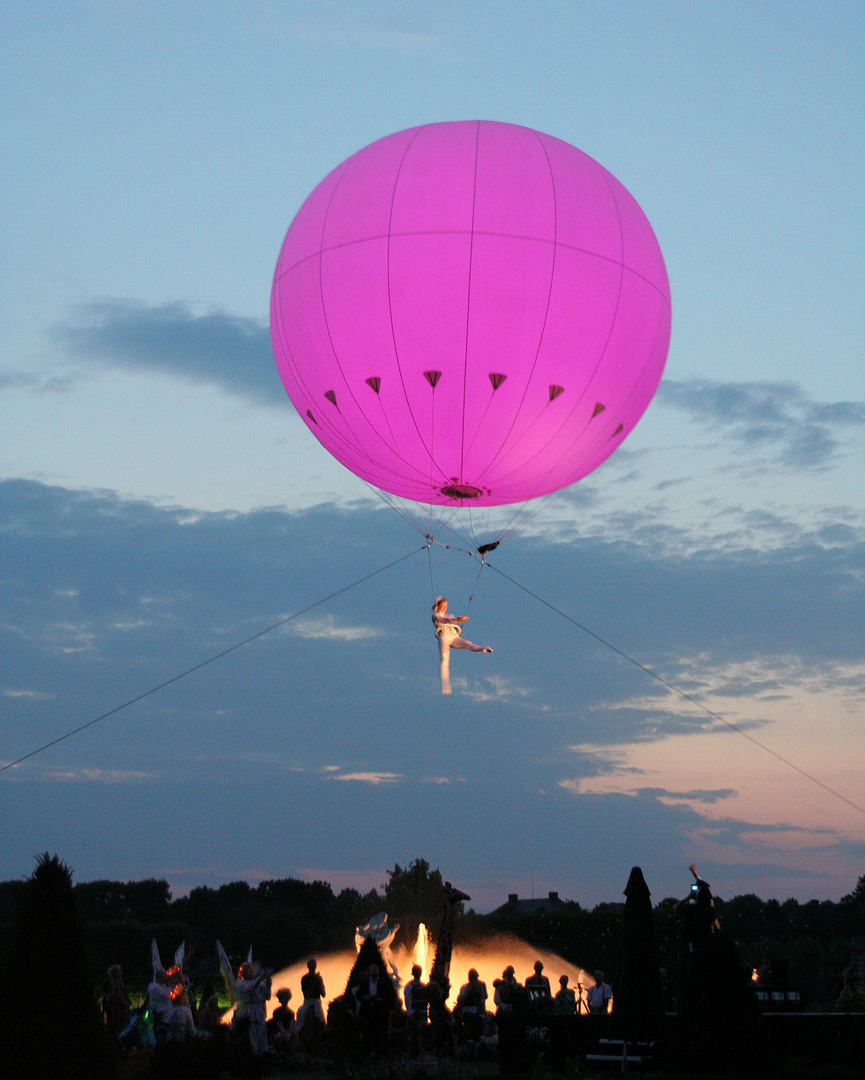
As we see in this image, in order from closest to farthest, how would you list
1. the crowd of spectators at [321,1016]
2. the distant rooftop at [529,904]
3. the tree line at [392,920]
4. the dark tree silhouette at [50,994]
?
the dark tree silhouette at [50,994], the crowd of spectators at [321,1016], the tree line at [392,920], the distant rooftop at [529,904]

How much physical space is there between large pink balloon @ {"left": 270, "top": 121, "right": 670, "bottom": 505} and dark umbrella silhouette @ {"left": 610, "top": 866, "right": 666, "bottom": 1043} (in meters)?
6.44

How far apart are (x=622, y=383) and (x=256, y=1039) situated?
34.0ft

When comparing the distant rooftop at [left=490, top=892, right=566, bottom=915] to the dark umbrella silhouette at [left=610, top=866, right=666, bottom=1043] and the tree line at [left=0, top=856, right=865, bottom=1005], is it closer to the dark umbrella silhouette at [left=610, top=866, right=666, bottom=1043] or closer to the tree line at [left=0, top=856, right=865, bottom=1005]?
the tree line at [left=0, top=856, right=865, bottom=1005]

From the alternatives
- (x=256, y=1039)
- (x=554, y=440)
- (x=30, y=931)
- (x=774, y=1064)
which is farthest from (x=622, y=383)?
(x=30, y=931)

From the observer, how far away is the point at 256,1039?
16.6 m

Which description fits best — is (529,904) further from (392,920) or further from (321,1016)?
(321,1016)

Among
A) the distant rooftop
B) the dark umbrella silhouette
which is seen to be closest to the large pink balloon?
the dark umbrella silhouette

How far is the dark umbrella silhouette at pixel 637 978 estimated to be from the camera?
16375 mm

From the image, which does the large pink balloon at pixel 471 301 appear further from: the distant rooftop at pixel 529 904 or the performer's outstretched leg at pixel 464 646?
the distant rooftop at pixel 529 904

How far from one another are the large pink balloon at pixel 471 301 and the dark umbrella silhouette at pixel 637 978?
6.44 meters

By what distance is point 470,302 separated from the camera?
1628 cm

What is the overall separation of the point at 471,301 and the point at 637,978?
30.9ft

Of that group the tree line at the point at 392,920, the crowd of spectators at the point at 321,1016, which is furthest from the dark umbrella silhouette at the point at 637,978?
the tree line at the point at 392,920

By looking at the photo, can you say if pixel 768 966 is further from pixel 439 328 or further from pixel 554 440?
pixel 439 328
